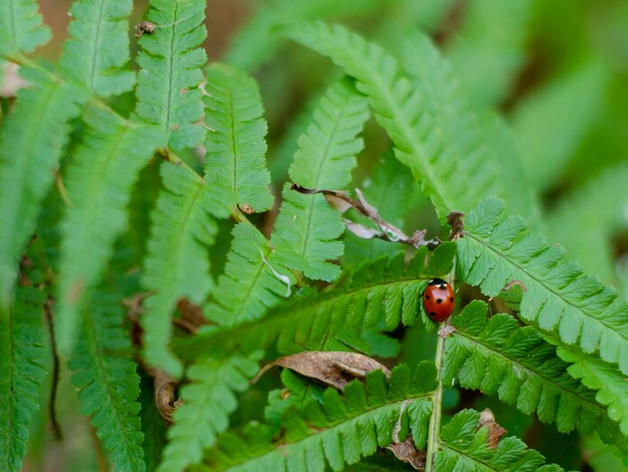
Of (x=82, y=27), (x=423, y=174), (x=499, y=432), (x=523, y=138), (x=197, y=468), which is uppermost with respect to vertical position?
(x=523, y=138)

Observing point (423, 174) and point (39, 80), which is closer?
point (39, 80)

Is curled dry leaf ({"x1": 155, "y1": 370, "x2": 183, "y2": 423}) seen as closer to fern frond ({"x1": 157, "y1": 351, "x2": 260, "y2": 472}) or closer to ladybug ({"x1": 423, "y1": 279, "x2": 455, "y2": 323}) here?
fern frond ({"x1": 157, "y1": 351, "x2": 260, "y2": 472})

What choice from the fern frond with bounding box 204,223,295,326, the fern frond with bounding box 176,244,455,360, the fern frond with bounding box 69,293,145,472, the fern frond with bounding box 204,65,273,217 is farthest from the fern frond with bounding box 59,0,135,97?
the fern frond with bounding box 176,244,455,360

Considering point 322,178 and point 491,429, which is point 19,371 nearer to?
point 322,178

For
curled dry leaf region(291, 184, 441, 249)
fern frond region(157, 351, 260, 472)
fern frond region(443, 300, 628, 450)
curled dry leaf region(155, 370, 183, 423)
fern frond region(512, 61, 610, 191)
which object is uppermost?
fern frond region(512, 61, 610, 191)

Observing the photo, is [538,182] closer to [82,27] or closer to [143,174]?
[143,174]

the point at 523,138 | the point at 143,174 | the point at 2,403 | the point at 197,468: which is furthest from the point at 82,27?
the point at 523,138

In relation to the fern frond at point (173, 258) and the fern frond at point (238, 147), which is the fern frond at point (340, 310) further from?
the fern frond at point (238, 147)

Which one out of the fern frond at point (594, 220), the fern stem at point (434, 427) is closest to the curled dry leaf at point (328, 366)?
the fern stem at point (434, 427)
